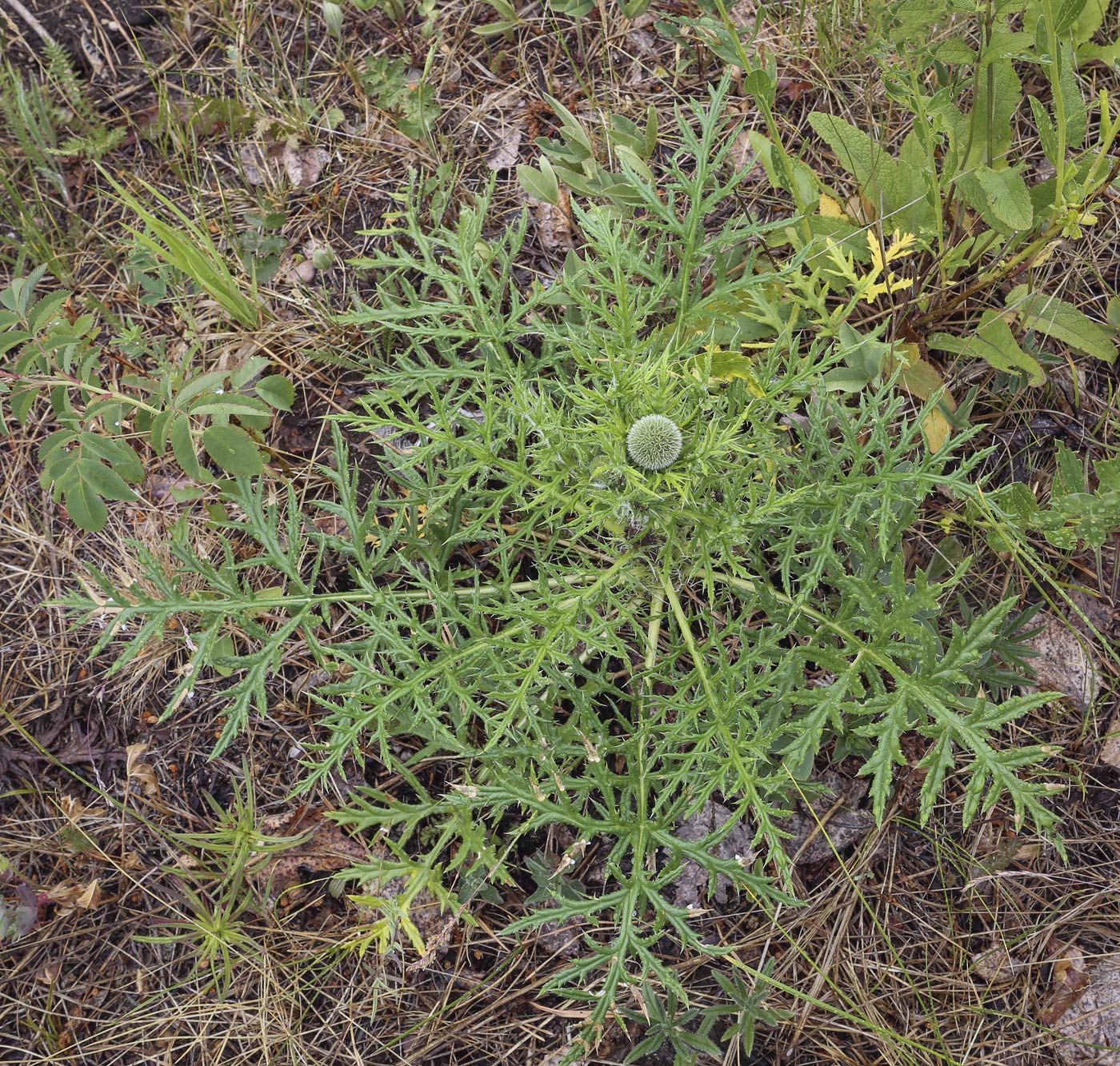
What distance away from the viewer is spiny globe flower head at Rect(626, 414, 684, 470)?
2.08 metres

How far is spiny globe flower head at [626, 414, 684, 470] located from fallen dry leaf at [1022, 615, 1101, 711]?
1366mm

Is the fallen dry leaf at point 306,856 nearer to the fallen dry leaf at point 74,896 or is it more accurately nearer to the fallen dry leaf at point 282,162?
the fallen dry leaf at point 74,896

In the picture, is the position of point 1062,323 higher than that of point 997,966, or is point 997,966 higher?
point 1062,323

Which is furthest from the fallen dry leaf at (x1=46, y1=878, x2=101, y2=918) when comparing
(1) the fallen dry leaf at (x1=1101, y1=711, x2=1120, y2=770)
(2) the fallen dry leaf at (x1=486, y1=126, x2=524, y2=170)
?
(1) the fallen dry leaf at (x1=1101, y1=711, x2=1120, y2=770)

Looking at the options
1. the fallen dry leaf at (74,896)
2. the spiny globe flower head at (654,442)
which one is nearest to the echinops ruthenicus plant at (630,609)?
the spiny globe flower head at (654,442)

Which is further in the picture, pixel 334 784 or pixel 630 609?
pixel 334 784

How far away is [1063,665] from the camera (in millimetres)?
2734

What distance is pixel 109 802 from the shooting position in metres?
2.97

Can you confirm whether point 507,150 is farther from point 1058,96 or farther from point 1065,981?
point 1065,981

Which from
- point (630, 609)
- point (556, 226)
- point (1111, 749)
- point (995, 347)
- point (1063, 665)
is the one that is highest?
point (556, 226)

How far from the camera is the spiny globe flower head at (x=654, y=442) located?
2076 mm

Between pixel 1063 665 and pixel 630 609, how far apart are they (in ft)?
4.45

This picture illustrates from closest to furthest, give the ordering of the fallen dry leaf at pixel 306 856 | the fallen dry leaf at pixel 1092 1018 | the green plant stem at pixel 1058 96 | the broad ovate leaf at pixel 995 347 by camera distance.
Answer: the green plant stem at pixel 1058 96, the fallen dry leaf at pixel 1092 1018, the broad ovate leaf at pixel 995 347, the fallen dry leaf at pixel 306 856

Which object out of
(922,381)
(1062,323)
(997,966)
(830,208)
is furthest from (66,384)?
(997,966)
